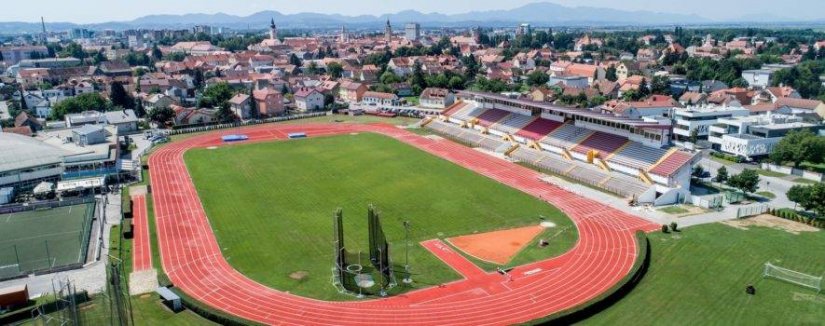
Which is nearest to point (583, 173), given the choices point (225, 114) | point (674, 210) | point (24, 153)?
point (674, 210)

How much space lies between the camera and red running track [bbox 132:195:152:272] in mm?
33188

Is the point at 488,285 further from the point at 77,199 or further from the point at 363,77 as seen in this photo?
the point at 363,77

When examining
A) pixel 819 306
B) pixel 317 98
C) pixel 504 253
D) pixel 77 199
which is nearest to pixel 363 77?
pixel 317 98

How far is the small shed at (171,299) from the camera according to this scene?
28.0 m

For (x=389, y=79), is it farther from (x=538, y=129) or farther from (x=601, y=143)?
(x=601, y=143)

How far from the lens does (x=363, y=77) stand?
127m

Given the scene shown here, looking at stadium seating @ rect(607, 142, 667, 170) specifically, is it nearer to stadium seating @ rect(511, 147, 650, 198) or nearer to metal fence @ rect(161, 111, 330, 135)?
stadium seating @ rect(511, 147, 650, 198)

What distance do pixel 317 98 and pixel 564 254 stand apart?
224 feet

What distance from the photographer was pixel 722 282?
30.5 meters

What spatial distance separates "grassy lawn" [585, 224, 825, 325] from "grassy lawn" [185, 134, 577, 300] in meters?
6.33

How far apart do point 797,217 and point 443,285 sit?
27975 millimetres

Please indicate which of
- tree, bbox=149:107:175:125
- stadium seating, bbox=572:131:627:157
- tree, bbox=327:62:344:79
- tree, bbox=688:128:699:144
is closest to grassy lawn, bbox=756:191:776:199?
stadium seating, bbox=572:131:627:157

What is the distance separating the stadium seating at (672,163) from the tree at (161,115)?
209 feet

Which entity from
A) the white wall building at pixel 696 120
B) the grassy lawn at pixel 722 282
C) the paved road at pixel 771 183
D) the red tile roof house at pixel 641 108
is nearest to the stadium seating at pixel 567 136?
the paved road at pixel 771 183
